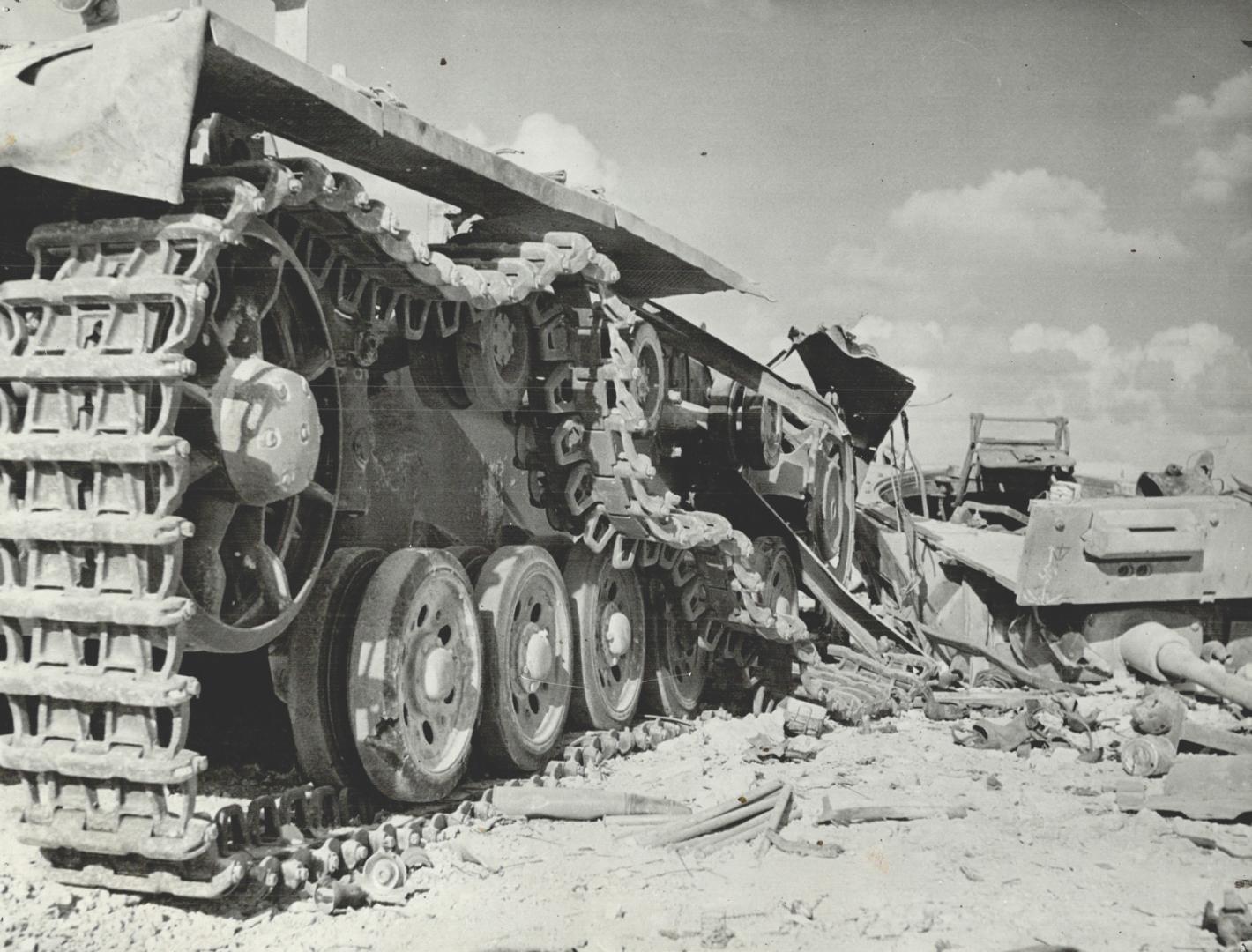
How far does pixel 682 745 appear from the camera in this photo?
7.62 metres

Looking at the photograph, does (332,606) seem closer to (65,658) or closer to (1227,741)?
(65,658)

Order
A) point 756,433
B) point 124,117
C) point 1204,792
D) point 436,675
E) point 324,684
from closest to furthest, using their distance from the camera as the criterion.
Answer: point 124,117 < point 324,684 < point 436,675 < point 1204,792 < point 756,433

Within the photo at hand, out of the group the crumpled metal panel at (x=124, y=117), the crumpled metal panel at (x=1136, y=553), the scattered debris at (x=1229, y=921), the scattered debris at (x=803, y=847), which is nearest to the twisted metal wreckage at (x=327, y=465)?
the crumpled metal panel at (x=124, y=117)

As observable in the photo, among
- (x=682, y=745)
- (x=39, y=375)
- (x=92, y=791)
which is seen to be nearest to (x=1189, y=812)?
(x=682, y=745)

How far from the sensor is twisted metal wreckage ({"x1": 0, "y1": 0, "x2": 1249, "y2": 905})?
3.91 metres

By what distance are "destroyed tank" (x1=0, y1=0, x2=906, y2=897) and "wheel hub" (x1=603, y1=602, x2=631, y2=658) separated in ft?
0.13

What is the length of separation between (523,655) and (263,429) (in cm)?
254

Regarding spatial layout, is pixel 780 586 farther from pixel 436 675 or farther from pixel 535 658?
pixel 436 675

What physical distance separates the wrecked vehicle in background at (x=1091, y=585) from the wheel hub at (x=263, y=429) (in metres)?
6.45

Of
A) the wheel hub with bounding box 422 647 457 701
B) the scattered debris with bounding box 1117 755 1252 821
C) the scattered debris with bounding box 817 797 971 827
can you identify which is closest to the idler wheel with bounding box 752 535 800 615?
the scattered debris with bounding box 817 797 971 827

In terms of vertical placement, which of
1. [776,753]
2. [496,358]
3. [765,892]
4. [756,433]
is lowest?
[765,892]

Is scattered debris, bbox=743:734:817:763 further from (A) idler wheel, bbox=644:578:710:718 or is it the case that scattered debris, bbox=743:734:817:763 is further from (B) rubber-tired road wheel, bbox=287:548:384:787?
(B) rubber-tired road wheel, bbox=287:548:384:787

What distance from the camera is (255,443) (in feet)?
14.4

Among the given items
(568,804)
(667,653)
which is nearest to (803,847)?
(568,804)
